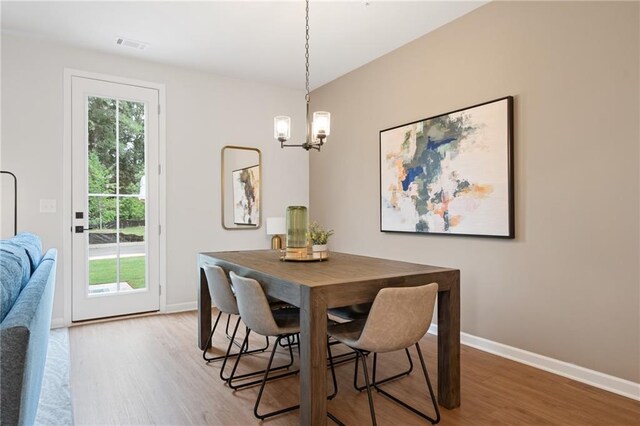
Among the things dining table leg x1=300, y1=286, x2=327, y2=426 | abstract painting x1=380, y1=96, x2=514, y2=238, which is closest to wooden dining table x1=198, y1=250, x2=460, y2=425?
dining table leg x1=300, y1=286, x2=327, y2=426

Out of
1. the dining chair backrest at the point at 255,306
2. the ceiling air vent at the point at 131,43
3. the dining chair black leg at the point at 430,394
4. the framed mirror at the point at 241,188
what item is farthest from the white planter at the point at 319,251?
the ceiling air vent at the point at 131,43

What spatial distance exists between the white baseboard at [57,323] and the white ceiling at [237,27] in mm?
2690

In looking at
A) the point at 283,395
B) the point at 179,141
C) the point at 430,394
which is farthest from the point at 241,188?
the point at 430,394

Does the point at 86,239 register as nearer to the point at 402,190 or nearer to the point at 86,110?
the point at 86,110

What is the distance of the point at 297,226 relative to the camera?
2.76 metres

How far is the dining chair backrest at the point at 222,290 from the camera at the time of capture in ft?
8.52

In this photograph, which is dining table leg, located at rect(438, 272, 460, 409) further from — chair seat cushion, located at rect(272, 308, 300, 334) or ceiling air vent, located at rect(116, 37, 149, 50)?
ceiling air vent, located at rect(116, 37, 149, 50)

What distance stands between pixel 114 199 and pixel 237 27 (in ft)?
7.11

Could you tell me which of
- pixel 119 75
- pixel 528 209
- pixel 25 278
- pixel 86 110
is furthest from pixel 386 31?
pixel 25 278

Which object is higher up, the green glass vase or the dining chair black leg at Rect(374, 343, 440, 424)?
the green glass vase

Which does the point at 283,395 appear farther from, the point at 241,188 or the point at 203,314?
the point at 241,188

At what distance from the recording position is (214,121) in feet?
15.6

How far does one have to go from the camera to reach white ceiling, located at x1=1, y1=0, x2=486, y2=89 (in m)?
3.21

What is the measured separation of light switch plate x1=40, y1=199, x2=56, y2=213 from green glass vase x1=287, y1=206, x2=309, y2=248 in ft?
8.48
